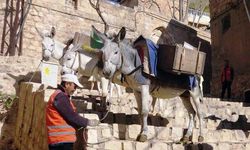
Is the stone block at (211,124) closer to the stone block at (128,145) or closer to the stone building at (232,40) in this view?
the stone block at (128,145)

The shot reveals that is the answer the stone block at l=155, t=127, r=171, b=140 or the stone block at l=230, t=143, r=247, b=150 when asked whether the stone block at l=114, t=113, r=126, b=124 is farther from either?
the stone block at l=230, t=143, r=247, b=150

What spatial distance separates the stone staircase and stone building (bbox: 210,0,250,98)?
538 centimetres

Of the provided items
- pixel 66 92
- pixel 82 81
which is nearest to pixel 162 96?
pixel 66 92

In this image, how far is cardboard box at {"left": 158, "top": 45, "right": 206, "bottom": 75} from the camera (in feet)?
25.6

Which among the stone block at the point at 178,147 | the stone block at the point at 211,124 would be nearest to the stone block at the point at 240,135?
the stone block at the point at 211,124

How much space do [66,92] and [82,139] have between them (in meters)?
1.23

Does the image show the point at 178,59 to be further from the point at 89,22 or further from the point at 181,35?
the point at 181,35

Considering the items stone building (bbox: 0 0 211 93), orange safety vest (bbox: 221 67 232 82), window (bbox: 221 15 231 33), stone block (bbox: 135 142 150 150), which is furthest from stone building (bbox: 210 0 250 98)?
stone block (bbox: 135 142 150 150)

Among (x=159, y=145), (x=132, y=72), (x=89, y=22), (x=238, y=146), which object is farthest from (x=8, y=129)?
(x=89, y=22)

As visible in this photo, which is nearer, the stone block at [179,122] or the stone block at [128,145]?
the stone block at [128,145]

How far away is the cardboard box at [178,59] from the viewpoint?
25.6ft

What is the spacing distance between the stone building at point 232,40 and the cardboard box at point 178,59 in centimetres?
1020

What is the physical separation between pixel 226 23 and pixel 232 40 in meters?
1.22

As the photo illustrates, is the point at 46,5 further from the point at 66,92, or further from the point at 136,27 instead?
the point at 66,92
